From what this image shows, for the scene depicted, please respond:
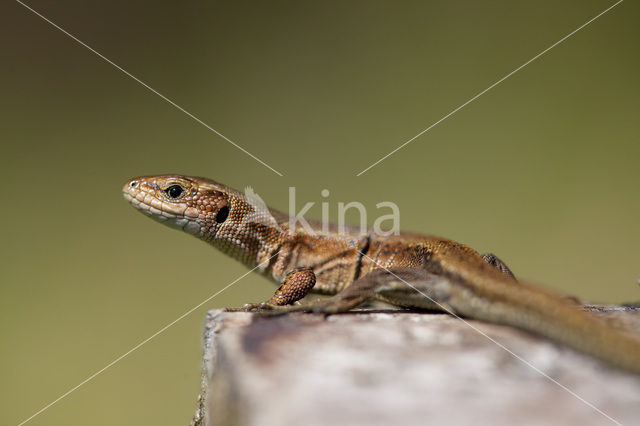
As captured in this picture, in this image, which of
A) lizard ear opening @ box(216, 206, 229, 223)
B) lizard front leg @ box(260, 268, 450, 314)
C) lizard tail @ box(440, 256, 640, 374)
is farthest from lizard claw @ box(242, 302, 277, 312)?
lizard ear opening @ box(216, 206, 229, 223)

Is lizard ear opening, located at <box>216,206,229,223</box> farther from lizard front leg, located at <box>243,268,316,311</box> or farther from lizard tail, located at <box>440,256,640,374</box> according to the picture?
lizard tail, located at <box>440,256,640,374</box>

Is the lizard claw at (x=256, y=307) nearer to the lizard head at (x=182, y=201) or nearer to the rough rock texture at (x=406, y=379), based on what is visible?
the rough rock texture at (x=406, y=379)

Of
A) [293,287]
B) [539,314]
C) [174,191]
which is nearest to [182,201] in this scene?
[174,191]

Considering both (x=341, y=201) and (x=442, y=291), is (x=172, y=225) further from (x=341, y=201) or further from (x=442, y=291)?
(x=341, y=201)

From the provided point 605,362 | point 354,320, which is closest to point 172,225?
point 354,320

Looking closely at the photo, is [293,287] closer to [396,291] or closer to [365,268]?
[365,268]
